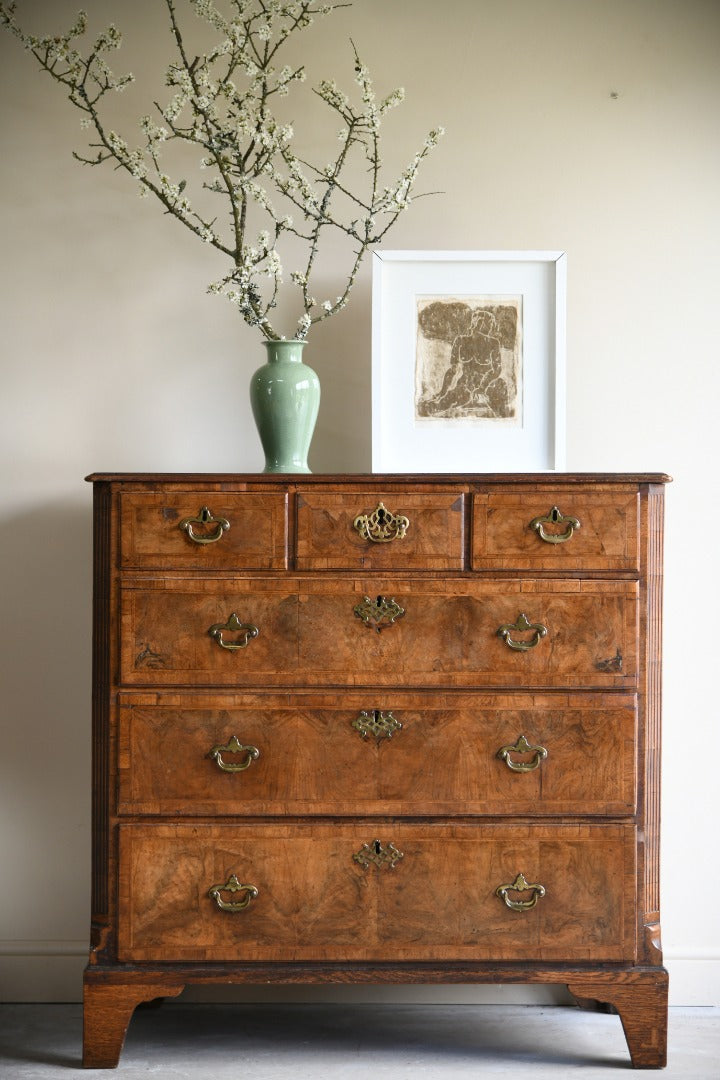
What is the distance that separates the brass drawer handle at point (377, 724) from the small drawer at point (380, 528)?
31 centimetres

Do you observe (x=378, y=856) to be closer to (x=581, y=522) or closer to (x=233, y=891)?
(x=233, y=891)

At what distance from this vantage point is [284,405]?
2291 millimetres

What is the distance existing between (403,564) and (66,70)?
162 cm

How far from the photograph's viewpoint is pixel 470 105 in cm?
267

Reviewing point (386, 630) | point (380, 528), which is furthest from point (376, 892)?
point (380, 528)

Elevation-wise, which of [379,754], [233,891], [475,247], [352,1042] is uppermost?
[475,247]

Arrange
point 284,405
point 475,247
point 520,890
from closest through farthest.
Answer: point 520,890
point 284,405
point 475,247

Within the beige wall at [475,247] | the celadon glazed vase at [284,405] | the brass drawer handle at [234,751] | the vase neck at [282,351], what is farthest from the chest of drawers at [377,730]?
the beige wall at [475,247]

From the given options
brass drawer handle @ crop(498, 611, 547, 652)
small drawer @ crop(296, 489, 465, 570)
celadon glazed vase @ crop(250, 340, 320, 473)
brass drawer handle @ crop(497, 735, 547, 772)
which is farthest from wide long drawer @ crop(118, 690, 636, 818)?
celadon glazed vase @ crop(250, 340, 320, 473)

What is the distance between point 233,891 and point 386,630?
63 centimetres

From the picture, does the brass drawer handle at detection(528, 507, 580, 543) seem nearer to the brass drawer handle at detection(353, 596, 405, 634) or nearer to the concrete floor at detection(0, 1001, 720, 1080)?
the brass drawer handle at detection(353, 596, 405, 634)

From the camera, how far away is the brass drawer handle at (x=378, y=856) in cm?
212

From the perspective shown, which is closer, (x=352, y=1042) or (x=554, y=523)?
(x=554, y=523)

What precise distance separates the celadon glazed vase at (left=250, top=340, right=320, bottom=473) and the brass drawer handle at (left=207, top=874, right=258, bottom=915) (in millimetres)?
886
